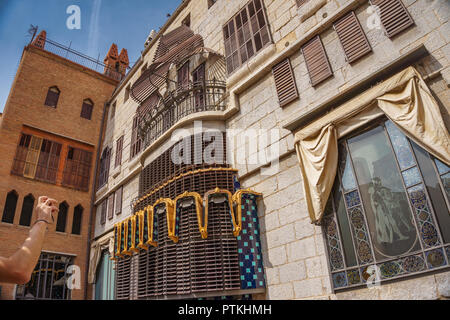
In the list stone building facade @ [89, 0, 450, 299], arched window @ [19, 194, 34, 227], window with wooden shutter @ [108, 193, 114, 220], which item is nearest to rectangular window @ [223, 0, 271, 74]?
stone building facade @ [89, 0, 450, 299]

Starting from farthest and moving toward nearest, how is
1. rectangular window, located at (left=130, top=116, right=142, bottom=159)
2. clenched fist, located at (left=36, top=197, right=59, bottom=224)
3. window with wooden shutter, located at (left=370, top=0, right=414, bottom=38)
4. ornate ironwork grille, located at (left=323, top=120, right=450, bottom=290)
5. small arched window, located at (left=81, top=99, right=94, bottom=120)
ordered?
small arched window, located at (left=81, top=99, right=94, bottom=120) < rectangular window, located at (left=130, top=116, right=142, bottom=159) < window with wooden shutter, located at (left=370, top=0, right=414, bottom=38) < ornate ironwork grille, located at (left=323, top=120, right=450, bottom=290) < clenched fist, located at (left=36, top=197, right=59, bottom=224)

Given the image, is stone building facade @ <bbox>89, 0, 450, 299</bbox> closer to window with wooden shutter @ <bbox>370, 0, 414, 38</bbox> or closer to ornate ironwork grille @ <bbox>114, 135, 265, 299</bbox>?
window with wooden shutter @ <bbox>370, 0, 414, 38</bbox>

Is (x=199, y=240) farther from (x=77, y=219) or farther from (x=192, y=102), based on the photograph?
(x=77, y=219)

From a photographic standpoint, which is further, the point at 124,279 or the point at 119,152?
the point at 119,152

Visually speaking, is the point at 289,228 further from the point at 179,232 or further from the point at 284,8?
the point at 284,8

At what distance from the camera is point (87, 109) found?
2009cm

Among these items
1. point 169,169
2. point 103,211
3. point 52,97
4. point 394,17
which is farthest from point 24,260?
point 52,97

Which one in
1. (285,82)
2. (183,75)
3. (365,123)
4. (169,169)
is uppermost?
(183,75)

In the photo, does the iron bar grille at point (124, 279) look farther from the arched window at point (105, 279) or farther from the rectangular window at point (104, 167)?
the rectangular window at point (104, 167)

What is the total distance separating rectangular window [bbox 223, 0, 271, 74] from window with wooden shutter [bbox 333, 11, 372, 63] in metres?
2.38

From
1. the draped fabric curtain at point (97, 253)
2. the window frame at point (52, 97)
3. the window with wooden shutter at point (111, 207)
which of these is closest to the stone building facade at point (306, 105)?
the draped fabric curtain at point (97, 253)

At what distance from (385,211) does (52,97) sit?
19449mm

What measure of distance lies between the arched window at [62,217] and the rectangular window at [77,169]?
1.18 m

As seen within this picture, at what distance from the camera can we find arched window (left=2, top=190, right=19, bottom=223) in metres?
15.0
